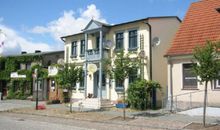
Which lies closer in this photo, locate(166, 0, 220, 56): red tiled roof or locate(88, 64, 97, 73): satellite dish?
locate(166, 0, 220, 56): red tiled roof

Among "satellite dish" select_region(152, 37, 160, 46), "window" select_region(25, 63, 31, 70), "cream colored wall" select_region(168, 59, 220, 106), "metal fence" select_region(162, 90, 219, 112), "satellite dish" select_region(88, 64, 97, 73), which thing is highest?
"satellite dish" select_region(152, 37, 160, 46)

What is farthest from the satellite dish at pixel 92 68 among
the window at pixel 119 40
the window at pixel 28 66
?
the window at pixel 28 66

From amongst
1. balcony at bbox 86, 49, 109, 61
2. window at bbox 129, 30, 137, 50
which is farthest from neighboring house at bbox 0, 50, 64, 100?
window at bbox 129, 30, 137, 50

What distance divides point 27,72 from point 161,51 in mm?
20033

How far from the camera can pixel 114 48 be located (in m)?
29.2

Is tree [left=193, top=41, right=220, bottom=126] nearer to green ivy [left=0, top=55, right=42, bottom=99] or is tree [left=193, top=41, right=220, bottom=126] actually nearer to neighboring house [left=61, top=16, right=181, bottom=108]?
neighboring house [left=61, top=16, right=181, bottom=108]

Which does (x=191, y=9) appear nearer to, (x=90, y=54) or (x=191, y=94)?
(x=191, y=94)

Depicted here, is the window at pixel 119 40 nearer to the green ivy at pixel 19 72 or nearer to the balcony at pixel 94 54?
the balcony at pixel 94 54

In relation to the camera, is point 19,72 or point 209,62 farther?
point 19,72

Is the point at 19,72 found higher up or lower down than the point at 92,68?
higher up

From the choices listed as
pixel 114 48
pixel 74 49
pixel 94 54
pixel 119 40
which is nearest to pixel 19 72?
pixel 74 49

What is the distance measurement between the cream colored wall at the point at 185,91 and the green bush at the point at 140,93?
2.11 meters

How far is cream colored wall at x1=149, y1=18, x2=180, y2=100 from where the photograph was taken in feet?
86.4

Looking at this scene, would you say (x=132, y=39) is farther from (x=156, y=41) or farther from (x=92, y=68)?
(x=92, y=68)
